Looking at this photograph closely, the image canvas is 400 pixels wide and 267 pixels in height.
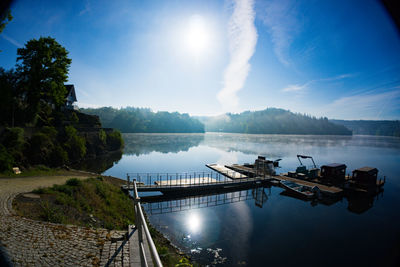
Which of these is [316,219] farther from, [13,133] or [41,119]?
[41,119]

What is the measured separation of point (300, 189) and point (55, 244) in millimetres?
28551

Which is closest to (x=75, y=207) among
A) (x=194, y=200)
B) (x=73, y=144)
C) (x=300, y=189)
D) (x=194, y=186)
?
(x=194, y=200)

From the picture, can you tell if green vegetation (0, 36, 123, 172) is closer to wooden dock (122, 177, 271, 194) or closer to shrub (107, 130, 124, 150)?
wooden dock (122, 177, 271, 194)

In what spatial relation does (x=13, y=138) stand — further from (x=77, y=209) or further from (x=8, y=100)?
(x=77, y=209)

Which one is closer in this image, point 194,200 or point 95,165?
point 194,200

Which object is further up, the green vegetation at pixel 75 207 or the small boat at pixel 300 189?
the green vegetation at pixel 75 207

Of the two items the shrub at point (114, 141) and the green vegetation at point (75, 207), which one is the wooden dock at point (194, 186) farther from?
the shrub at point (114, 141)

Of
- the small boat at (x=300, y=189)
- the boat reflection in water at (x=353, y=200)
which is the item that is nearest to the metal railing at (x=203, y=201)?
the small boat at (x=300, y=189)

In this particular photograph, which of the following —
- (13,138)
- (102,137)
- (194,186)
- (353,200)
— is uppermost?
(13,138)

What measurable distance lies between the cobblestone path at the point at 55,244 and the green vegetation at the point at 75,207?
2.60ft

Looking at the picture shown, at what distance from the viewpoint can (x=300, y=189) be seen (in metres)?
26.6

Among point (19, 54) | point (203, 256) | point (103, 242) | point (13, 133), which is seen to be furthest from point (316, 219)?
point (19, 54)

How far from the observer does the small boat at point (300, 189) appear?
25.0 metres

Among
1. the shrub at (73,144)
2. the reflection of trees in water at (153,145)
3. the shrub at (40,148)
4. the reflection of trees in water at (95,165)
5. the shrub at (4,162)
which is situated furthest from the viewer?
the reflection of trees in water at (153,145)
